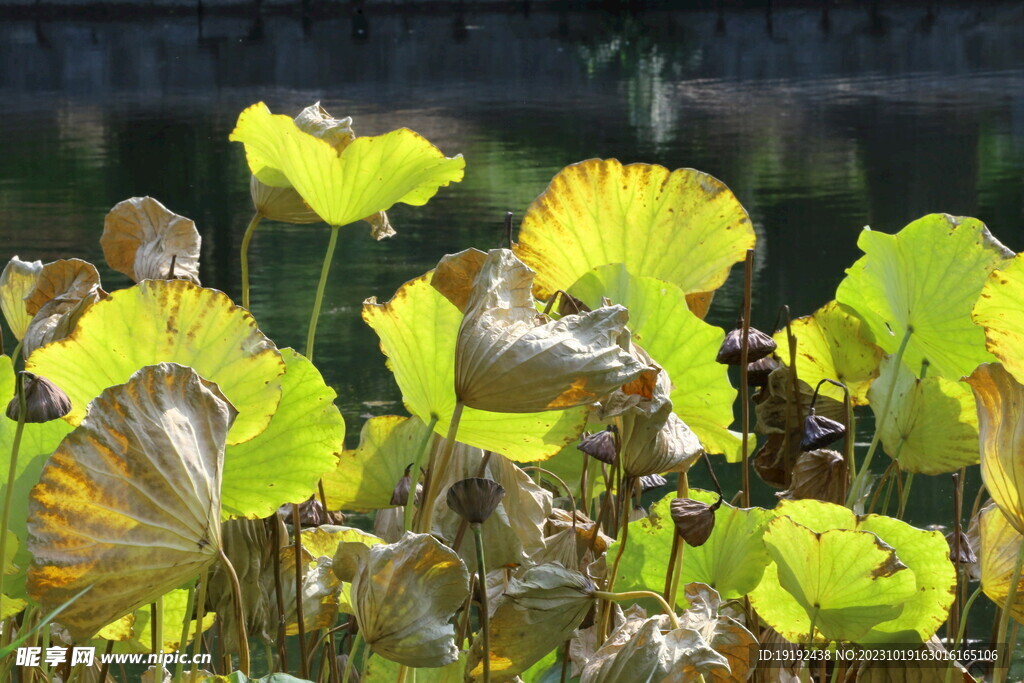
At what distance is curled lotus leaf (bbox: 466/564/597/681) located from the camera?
44 centimetres

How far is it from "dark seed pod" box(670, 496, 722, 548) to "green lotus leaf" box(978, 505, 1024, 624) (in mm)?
133

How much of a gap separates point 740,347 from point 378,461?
7.6 inches

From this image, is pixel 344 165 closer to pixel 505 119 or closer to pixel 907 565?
pixel 907 565

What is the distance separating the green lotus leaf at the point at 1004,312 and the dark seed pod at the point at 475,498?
0.56 ft

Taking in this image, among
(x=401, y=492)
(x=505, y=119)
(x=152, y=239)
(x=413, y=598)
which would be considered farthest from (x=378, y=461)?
(x=505, y=119)

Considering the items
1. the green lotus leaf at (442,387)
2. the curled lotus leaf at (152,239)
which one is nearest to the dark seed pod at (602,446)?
the green lotus leaf at (442,387)

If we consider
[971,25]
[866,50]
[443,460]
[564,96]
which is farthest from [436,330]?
[971,25]

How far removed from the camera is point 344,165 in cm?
57

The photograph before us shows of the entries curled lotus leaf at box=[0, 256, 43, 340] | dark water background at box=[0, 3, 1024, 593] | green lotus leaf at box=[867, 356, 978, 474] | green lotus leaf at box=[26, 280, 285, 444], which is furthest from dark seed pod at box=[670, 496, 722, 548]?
dark water background at box=[0, 3, 1024, 593]

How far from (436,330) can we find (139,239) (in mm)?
234

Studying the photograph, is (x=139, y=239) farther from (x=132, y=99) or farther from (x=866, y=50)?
(x=866, y=50)

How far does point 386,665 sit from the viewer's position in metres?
0.57

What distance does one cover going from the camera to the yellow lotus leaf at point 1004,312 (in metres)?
0.43

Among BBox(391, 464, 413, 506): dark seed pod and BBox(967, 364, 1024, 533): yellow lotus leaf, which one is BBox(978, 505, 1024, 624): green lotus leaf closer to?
BBox(967, 364, 1024, 533): yellow lotus leaf
